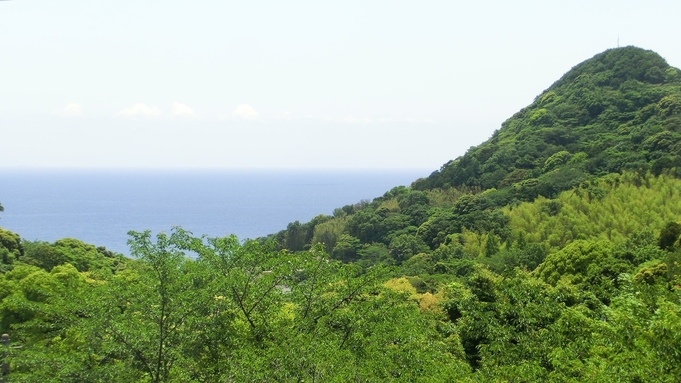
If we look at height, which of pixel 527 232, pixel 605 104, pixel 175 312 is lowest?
pixel 527 232

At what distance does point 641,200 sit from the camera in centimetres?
2670

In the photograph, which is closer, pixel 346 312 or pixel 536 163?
pixel 346 312

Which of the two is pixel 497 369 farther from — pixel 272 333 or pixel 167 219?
pixel 167 219

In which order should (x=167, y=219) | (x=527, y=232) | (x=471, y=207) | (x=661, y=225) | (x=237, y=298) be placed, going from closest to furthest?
(x=237, y=298), (x=661, y=225), (x=527, y=232), (x=471, y=207), (x=167, y=219)

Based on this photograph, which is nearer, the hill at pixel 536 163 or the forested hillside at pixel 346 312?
the forested hillside at pixel 346 312

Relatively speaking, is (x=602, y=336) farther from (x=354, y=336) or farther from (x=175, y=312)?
(x=175, y=312)

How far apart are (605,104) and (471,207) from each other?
2663 centimetres

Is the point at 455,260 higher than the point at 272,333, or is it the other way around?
the point at 272,333

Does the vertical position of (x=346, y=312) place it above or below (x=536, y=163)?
below

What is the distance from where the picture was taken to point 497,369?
24.9 ft

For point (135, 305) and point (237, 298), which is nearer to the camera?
point (135, 305)

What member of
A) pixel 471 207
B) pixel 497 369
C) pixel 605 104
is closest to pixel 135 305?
pixel 497 369

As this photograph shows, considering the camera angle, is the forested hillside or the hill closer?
the forested hillside

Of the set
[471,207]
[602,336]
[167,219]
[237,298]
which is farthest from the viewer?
[167,219]
